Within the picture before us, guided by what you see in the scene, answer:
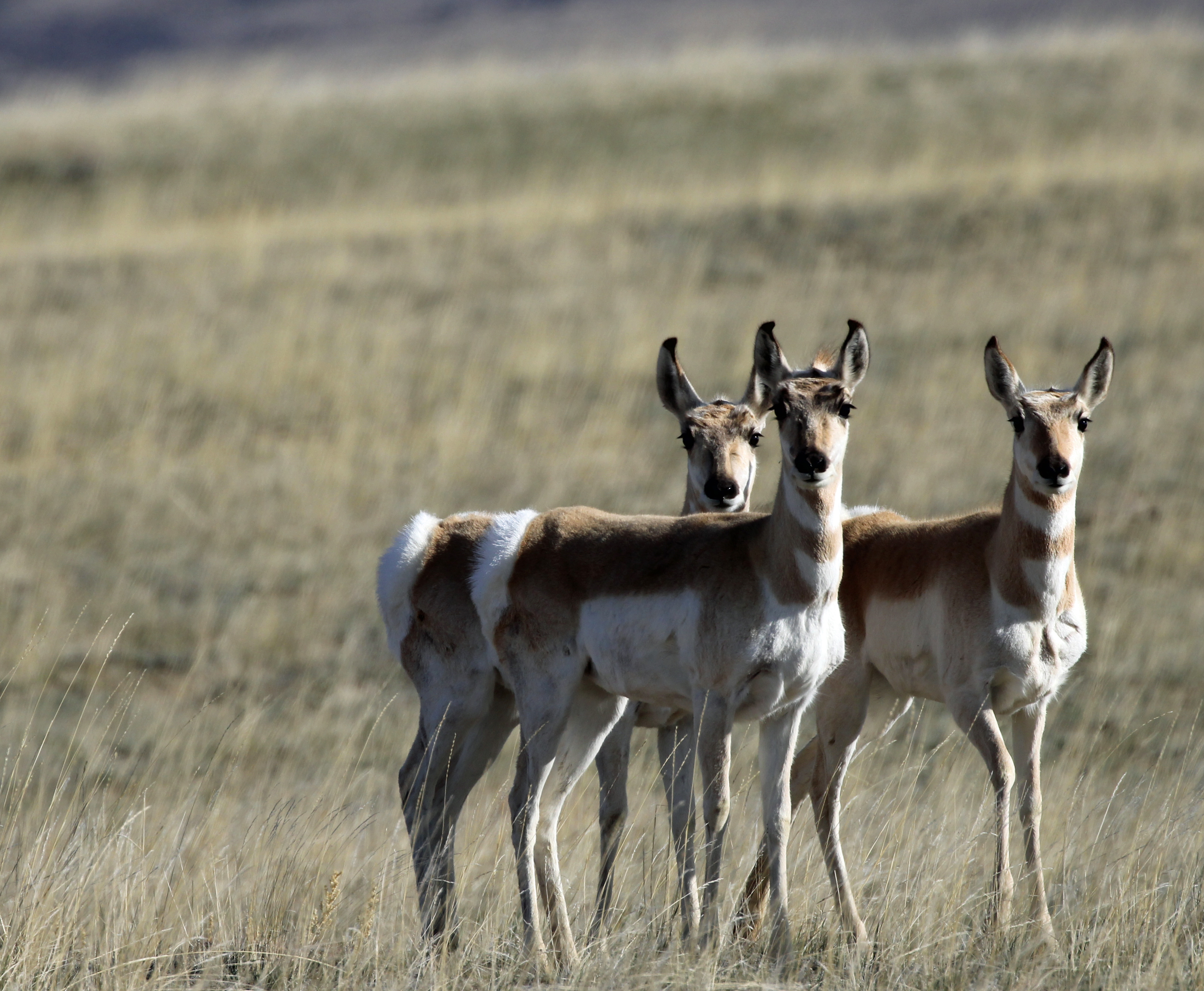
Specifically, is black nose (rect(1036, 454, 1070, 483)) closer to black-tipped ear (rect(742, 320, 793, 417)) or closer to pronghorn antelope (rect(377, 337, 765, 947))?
black-tipped ear (rect(742, 320, 793, 417))

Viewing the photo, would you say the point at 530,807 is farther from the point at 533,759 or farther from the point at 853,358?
the point at 853,358

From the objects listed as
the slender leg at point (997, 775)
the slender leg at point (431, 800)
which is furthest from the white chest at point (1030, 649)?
the slender leg at point (431, 800)

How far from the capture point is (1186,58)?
31594mm

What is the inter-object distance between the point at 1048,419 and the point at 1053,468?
24cm

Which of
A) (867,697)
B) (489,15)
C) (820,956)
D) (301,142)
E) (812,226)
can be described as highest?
(489,15)

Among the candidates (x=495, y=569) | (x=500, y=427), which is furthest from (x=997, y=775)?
(x=500, y=427)

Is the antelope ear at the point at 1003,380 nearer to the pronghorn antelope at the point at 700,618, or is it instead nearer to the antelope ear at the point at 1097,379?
the antelope ear at the point at 1097,379

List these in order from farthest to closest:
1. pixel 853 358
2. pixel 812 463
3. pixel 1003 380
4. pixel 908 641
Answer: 1. pixel 908 641
2. pixel 1003 380
3. pixel 853 358
4. pixel 812 463

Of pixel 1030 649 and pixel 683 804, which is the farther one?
pixel 683 804

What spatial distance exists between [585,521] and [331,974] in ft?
6.67

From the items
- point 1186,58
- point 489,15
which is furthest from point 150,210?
point 489,15

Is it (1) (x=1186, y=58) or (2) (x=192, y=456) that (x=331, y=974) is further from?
(1) (x=1186, y=58)

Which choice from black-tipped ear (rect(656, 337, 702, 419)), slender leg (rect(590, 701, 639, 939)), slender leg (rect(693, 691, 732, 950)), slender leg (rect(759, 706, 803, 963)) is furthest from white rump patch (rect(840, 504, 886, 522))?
slender leg (rect(693, 691, 732, 950))

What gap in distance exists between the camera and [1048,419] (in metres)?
5.58
